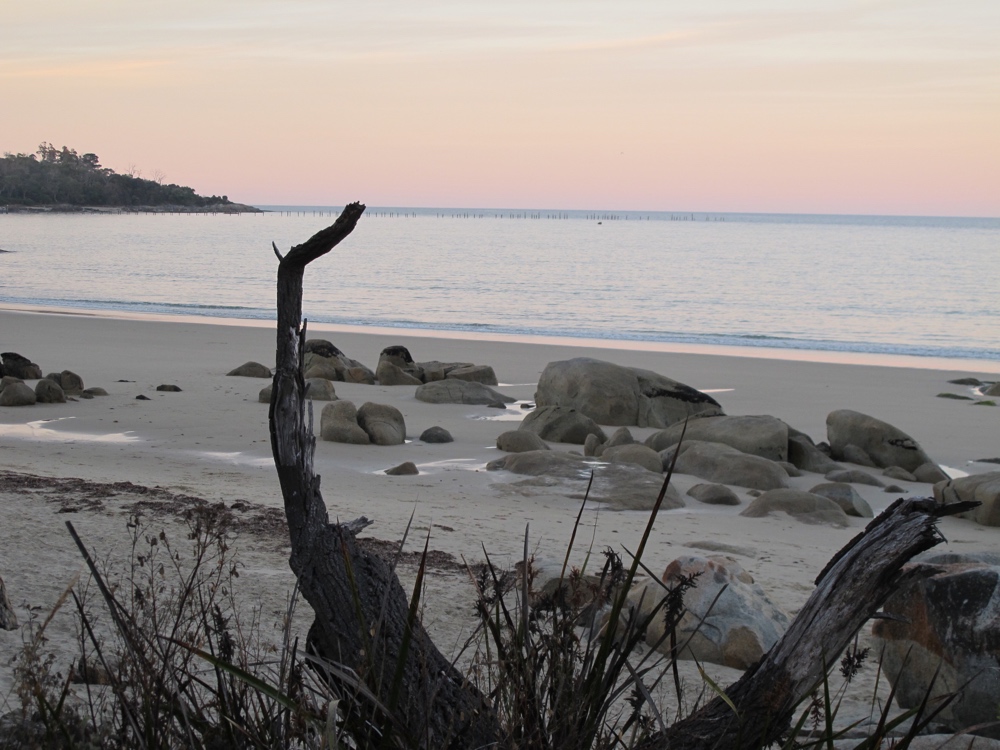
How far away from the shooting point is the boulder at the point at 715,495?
802 cm

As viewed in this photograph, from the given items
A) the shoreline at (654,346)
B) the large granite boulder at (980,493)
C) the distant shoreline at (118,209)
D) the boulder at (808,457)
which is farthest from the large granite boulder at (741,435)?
the distant shoreline at (118,209)

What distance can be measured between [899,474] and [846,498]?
1.82 metres

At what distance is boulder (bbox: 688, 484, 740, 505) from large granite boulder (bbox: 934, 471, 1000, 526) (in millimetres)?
1552

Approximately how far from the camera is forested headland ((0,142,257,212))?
432 ft

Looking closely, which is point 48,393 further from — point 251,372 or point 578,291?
point 578,291

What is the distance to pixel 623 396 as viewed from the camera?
12156 mm

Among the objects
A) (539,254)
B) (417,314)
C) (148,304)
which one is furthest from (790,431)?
(539,254)

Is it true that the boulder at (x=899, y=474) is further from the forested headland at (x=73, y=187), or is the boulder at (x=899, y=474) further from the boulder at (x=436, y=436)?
the forested headland at (x=73, y=187)

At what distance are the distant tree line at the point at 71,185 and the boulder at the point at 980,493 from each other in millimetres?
139856

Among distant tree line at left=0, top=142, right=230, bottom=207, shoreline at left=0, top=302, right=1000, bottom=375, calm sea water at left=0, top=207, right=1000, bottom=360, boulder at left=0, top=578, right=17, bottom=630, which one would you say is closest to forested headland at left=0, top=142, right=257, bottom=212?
distant tree line at left=0, top=142, right=230, bottom=207

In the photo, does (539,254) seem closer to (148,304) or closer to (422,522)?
(148,304)

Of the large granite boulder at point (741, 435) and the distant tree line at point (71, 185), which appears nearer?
the large granite boulder at point (741, 435)

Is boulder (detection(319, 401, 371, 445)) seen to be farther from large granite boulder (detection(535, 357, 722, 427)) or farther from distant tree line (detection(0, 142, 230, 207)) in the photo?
distant tree line (detection(0, 142, 230, 207))

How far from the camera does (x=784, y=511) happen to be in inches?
301
